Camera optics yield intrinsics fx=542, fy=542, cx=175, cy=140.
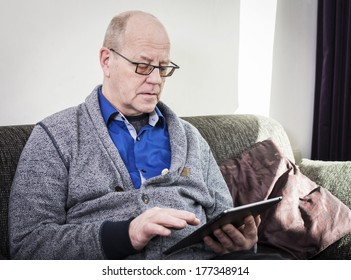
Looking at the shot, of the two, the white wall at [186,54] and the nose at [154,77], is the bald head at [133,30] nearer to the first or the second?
the nose at [154,77]

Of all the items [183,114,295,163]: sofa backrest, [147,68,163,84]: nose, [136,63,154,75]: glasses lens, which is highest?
[136,63,154,75]: glasses lens

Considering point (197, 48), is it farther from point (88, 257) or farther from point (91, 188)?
point (88, 257)

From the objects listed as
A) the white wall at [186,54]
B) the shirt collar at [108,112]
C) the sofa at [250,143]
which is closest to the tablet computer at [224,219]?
the shirt collar at [108,112]

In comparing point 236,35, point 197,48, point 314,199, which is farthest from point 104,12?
point 314,199

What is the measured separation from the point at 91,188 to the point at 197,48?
0.96 m

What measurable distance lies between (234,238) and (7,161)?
24.9 inches

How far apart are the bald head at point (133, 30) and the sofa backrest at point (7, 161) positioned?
0.35 meters

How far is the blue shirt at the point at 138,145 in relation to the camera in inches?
57.4

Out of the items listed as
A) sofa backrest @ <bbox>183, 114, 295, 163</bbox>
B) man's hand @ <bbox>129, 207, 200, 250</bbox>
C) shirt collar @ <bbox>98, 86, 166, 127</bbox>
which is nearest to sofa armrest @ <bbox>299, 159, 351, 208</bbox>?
sofa backrest @ <bbox>183, 114, 295, 163</bbox>

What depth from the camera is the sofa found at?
1527 millimetres

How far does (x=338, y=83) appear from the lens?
2.42 m

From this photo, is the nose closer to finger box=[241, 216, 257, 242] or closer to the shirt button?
the shirt button

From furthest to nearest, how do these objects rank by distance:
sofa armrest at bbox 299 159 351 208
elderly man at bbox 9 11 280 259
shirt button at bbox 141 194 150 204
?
sofa armrest at bbox 299 159 351 208
shirt button at bbox 141 194 150 204
elderly man at bbox 9 11 280 259

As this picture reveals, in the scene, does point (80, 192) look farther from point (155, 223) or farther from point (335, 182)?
point (335, 182)
